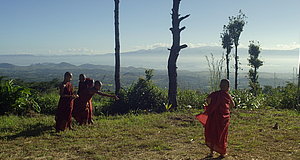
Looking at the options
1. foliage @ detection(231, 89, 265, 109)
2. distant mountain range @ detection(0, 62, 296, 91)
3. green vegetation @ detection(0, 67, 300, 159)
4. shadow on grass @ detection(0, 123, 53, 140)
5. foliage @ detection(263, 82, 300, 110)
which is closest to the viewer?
green vegetation @ detection(0, 67, 300, 159)

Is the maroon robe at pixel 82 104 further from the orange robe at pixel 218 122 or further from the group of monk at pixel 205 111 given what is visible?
the orange robe at pixel 218 122

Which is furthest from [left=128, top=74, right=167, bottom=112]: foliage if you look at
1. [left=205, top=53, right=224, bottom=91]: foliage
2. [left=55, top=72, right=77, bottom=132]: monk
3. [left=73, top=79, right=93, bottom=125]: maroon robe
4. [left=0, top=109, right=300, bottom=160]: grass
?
[left=55, top=72, right=77, bottom=132]: monk

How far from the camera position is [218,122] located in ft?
17.6

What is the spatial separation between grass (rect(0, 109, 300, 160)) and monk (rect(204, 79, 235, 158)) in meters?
0.30

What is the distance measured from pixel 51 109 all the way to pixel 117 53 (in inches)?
152

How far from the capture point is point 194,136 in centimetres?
716

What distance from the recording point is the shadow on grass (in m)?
7.11

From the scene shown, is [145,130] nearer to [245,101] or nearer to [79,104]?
[79,104]

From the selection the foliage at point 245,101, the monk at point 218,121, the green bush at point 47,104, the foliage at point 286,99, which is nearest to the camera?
the monk at point 218,121

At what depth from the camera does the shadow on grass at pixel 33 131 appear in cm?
711

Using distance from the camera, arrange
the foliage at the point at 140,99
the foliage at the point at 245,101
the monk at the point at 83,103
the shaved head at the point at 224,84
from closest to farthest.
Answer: the shaved head at the point at 224,84
the monk at the point at 83,103
the foliage at the point at 140,99
the foliage at the point at 245,101

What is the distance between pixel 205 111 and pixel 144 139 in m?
1.93

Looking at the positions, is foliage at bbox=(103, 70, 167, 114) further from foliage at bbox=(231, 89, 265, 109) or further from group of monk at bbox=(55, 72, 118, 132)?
foliage at bbox=(231, 89, 265, 109)

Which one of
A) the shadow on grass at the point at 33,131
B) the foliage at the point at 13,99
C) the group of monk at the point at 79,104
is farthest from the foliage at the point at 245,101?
the foliage at the point at 13,99
